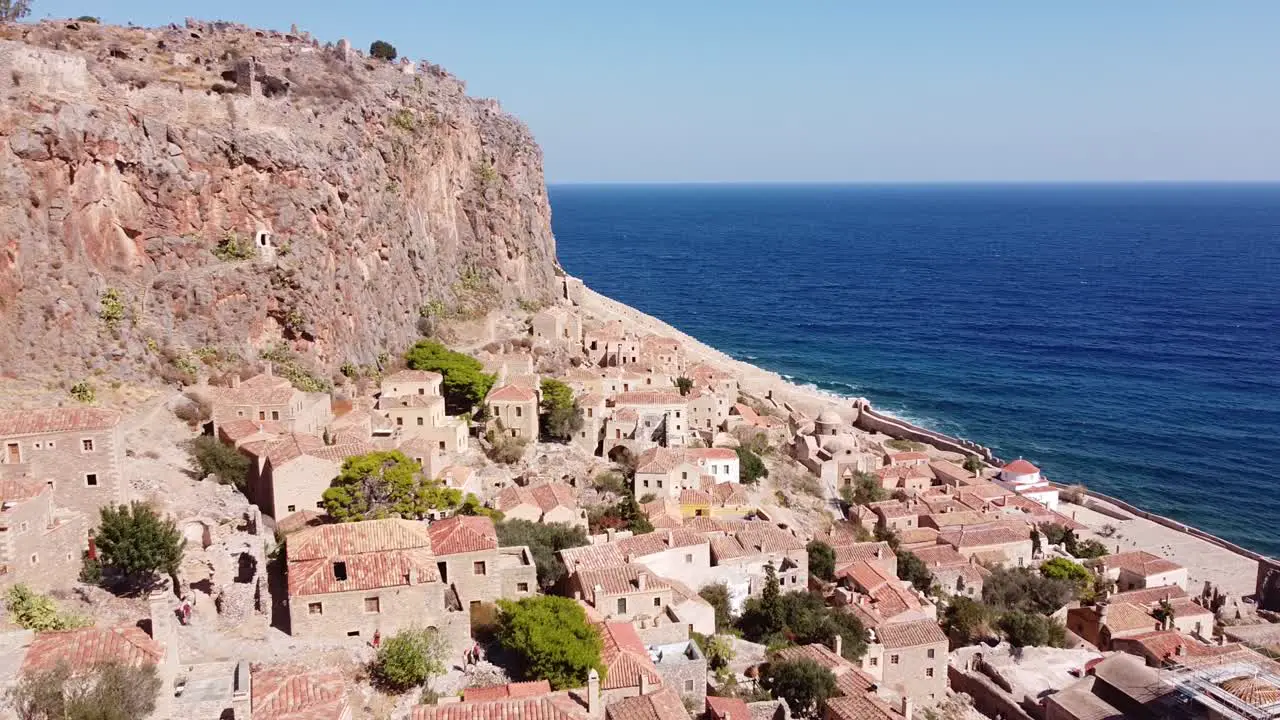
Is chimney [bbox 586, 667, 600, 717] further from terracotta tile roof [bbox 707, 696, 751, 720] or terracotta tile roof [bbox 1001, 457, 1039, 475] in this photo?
terracotta tile roof [bbox 1001, 457, 1039, 475]

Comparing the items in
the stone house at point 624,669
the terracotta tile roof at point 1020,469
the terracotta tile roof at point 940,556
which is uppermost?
the stone house at point 624,669

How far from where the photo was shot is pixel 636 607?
27453 millimetres

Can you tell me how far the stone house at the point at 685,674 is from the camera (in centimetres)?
2464

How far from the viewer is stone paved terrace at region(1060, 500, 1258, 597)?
4738 centimetres

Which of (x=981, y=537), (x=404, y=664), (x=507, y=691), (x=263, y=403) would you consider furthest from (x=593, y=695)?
(x=981, y=537)

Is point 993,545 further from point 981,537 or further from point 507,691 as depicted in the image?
point 507,691

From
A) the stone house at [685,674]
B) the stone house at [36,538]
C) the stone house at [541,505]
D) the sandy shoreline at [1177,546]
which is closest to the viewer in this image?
the stone house at [36,538]

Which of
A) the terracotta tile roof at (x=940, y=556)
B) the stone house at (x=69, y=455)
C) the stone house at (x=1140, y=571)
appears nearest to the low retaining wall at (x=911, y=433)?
the stone house at (x=1140, y=571)

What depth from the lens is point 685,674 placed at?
981 inches

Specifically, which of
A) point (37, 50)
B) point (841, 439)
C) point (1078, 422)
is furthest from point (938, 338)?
point (37, 50)

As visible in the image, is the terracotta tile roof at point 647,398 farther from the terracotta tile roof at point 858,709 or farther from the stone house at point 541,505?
the terracotta tile roof at point 858,709

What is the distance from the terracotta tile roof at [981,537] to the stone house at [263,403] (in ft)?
99.1

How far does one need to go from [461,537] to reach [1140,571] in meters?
35.0

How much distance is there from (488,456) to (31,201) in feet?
70.4
